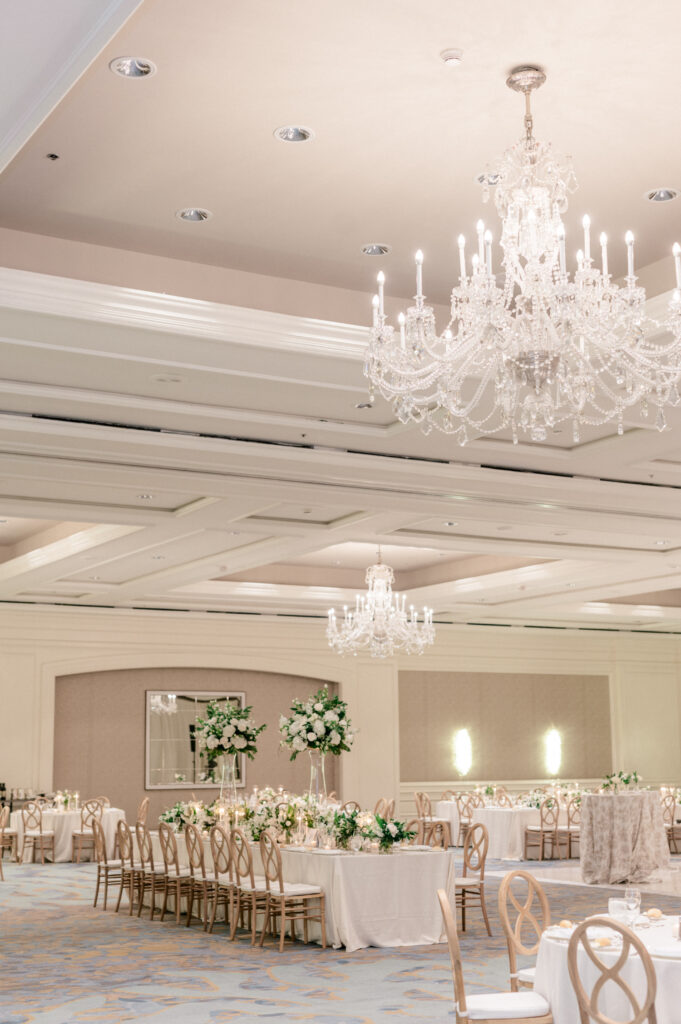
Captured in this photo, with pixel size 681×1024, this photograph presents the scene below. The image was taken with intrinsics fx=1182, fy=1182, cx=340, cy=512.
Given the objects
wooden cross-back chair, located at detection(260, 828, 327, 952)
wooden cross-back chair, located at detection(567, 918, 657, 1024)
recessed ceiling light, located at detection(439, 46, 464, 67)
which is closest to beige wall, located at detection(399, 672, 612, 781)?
wooden cross-back chair, located at detection(260, 828, 327, 952)

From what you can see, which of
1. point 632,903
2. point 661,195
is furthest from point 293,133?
point 632,903

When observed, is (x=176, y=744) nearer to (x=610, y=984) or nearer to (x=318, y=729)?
(x=318, y=729)

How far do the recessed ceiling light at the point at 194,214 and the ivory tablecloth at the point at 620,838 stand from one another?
9.91 m

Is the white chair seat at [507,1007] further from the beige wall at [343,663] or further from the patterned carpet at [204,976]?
the beige wall at [343,663]

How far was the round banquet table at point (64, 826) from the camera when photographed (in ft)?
53.1

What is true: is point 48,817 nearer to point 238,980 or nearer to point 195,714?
point 195,714

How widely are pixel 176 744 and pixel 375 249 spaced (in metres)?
14.0

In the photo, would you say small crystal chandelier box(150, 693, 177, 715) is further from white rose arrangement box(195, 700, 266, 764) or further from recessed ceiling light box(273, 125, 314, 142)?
recessed ceiling light box(273, 125, 314, 142)

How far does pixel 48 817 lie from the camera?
1658 centimetres

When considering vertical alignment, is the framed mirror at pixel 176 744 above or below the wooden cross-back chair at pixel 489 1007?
above

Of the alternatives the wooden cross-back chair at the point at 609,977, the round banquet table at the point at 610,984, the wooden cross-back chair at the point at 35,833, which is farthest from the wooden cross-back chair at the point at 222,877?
the wooden cross-back chair at the point at 35,833

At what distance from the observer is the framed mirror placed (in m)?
18.8

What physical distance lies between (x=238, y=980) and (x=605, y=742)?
1614cm

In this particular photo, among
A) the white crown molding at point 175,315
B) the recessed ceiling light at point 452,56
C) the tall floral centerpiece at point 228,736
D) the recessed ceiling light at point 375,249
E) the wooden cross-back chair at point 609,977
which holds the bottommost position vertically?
the wooden cross-back chair at point 609,977
